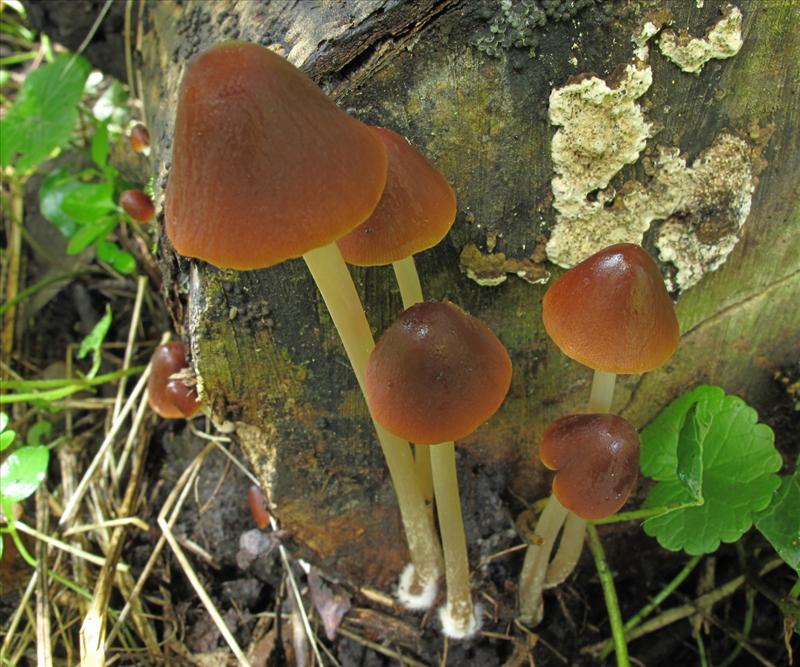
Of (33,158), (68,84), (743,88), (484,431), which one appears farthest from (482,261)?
(68,84)

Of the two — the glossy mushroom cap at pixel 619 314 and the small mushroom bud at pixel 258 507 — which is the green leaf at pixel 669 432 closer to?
the glossy mushroom cap at pixel 619 314

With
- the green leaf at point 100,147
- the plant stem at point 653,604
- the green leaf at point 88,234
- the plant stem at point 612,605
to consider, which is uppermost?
the green leaf at point 100,147

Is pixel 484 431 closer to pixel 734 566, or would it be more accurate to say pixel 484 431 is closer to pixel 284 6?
pixel 734 566

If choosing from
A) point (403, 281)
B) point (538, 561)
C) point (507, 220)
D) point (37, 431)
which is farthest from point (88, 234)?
point (538, 561)

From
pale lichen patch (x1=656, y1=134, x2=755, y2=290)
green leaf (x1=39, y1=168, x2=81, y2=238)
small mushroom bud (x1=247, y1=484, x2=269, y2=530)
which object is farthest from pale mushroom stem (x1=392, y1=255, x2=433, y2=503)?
green leaf (x1=39, y1=168, x2=81, y2=238)

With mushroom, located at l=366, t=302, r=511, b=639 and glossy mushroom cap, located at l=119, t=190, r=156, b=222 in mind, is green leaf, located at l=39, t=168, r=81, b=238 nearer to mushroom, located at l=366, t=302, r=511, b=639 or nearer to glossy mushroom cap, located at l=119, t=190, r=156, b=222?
glossy mushroom cap, located at l=119, t=190, r=156, b=222

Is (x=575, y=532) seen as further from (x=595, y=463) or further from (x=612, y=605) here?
(x=595, y=463)

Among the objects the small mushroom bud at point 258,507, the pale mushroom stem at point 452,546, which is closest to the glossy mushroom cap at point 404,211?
the pale mushroom stem at point 452,546
